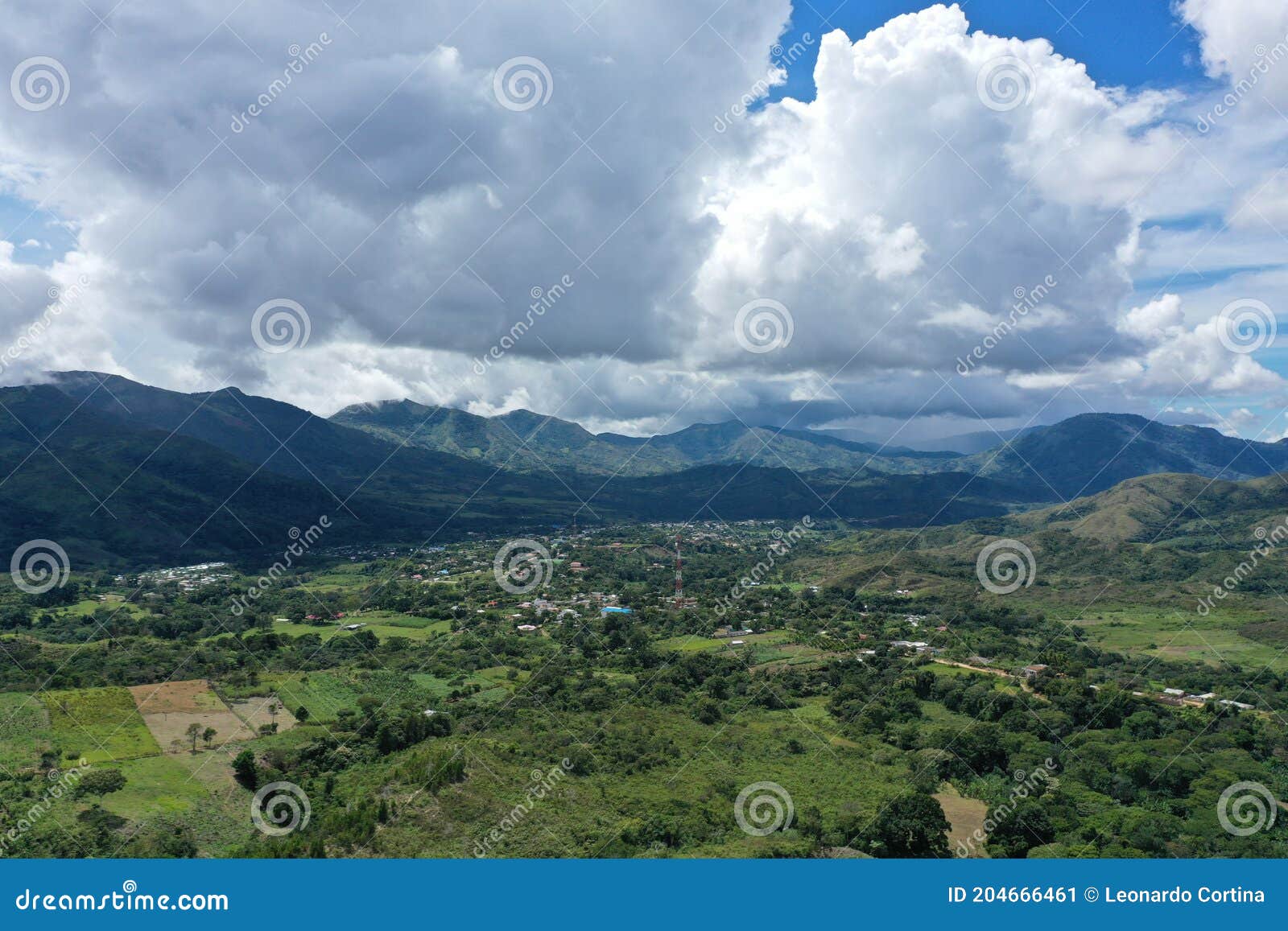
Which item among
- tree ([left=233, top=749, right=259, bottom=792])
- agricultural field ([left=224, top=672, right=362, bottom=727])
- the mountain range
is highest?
the mountain range

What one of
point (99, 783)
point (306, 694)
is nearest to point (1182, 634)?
point (306, 694)

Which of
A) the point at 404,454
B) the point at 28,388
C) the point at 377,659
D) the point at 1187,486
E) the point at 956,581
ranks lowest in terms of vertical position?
the point at 377,659

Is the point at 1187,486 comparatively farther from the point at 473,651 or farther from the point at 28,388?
the point at 28,388

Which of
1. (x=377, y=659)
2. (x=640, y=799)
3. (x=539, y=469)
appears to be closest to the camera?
(x=640, y=799)

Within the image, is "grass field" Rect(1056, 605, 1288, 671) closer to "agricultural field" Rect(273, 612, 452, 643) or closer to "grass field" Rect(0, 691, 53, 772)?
"agricultural field" Rect(273, 612, 452, 643)

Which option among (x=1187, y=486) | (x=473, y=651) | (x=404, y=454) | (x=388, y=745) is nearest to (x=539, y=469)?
(x=404, y=454)

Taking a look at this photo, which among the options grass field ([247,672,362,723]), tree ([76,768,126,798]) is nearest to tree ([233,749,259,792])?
tree ([76,768,126,798])

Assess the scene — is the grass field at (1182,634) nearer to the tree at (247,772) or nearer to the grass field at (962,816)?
the grass field at (962,816)
